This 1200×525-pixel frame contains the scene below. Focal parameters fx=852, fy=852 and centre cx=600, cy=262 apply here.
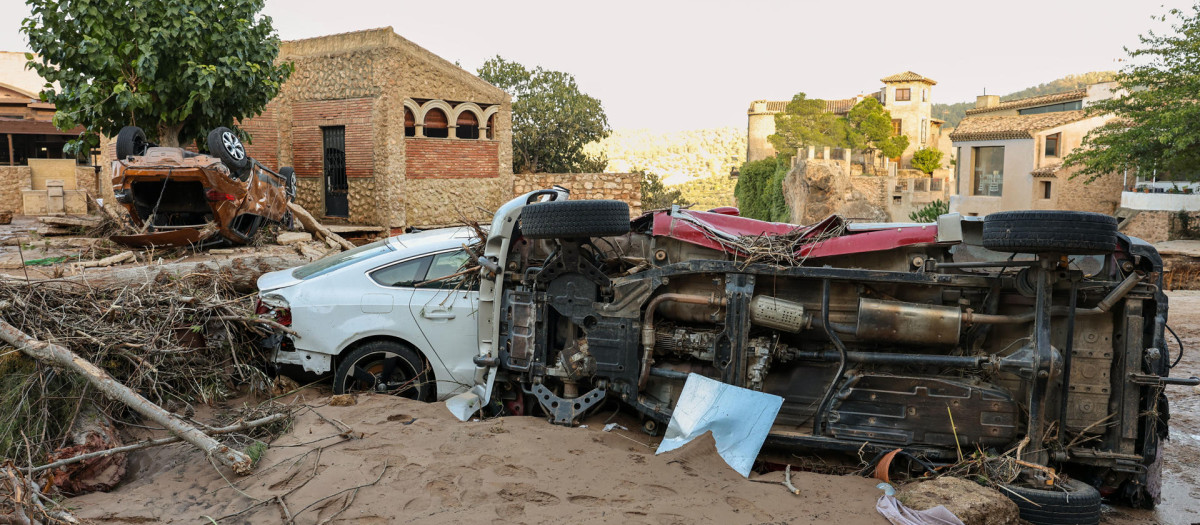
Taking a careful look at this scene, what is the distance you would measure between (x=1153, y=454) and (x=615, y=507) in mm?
3512

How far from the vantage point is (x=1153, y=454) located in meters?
5.50

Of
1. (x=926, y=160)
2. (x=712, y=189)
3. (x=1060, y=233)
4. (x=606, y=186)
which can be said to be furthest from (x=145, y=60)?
(x=926, y=160)

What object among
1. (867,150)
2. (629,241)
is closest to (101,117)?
(629,241)

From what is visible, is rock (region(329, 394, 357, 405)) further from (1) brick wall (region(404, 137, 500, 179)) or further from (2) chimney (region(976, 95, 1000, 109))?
(2) chimney (region(976, 95, 1000, 109))

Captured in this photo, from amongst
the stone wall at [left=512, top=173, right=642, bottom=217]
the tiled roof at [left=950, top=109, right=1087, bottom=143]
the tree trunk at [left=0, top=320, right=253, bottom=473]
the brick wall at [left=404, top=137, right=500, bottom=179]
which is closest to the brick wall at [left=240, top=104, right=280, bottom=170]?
the brick wall at [left=404, top=137, right=500, bottom=179]

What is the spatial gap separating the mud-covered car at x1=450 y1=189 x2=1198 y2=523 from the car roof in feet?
3.38

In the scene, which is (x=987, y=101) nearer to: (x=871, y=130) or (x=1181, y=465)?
(x=871, y=130)

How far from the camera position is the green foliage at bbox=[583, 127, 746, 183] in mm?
82438

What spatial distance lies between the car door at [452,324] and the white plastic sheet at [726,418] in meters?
1.97

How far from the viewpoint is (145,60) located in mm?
14992

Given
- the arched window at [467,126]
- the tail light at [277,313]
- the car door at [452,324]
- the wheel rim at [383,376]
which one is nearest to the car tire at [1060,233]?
the car door at [452,324]

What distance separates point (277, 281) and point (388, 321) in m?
1.34

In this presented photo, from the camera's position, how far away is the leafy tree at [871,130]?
60.5 m

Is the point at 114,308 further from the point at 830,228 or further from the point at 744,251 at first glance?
the point at 830,228
